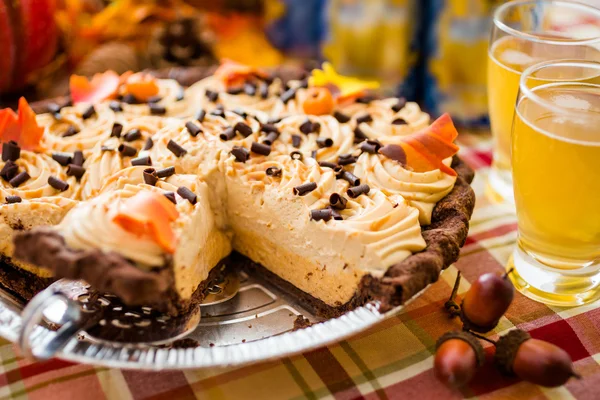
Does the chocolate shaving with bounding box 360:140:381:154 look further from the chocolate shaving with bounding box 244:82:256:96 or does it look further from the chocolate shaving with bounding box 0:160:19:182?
the chocolate shaving with bounding box 0:160:19:182

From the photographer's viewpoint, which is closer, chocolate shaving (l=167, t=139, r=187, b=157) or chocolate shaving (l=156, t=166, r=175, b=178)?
chocolate shaving (l=156, t=166, r=175, b=178)

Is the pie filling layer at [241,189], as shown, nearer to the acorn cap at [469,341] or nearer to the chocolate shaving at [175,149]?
the chocolate shaving at [175,149]

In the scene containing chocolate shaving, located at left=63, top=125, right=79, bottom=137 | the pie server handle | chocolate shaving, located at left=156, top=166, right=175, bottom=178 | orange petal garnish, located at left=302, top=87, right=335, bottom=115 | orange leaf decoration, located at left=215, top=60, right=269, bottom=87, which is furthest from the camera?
orange leaf decoration, located at left=215, top=60, right=269, bottom=87

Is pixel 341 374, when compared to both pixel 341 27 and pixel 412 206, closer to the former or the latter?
pixel 412 206

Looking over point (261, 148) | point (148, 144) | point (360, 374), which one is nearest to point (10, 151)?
point (148, 144)

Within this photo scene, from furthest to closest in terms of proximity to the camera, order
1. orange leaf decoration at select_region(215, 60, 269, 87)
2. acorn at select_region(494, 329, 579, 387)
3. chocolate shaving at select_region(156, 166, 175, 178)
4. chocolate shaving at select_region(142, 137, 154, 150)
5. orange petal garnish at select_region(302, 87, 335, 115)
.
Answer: orange leaf decoration at select_region(215, 60, 269, 87), orange petal garnish at select_region(302, 87, 335, 115), chocolate shaving at select_region(142, 137, 154, 150), chocolate shaving at select_region(156, 166, 175, 178), acorn at select_region(494, 329, 579, 387)

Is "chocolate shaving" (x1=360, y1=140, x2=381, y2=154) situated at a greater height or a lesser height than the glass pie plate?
greater

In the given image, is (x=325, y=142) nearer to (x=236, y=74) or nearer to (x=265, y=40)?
(x=236, y=74)

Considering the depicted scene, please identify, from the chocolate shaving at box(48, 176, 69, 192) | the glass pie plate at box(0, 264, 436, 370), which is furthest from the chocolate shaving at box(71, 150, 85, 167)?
the glass pie plate at box(0, 264, 436, 370)
